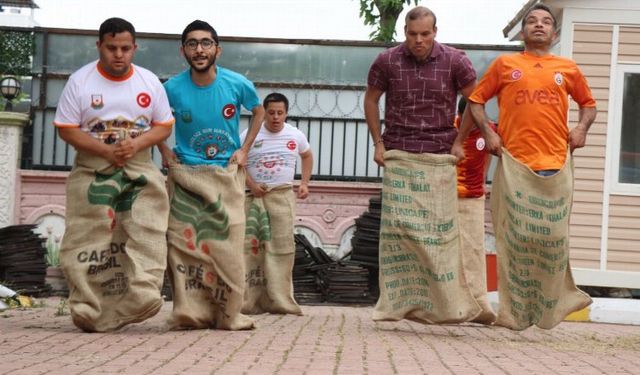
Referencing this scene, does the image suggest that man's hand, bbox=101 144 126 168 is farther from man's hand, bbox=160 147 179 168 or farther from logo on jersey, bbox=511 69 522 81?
logo on jersey, bbox=511 69 522 81

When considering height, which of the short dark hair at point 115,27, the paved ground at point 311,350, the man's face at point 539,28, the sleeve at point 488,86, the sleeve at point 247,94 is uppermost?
the man's face at point 539,28

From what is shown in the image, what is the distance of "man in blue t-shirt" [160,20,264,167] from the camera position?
399 inches

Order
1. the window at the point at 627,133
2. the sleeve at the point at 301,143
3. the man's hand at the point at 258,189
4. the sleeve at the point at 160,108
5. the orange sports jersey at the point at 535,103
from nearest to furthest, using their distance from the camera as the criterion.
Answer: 1. the sleeve at the point at 160,108
2. the orange sports jersey at the point at 535,103
3. the man's hand at the point at 258,189
4. the sleeve at the point at 301,143
5. the window at the point at 627,133

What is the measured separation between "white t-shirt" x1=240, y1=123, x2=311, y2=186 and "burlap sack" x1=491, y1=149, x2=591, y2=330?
346cm

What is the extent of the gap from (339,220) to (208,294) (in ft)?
29.1

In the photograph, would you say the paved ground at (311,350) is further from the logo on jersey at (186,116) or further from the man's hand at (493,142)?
the logo on jersey at (186,116)

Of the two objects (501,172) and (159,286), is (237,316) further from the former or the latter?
(501,172)

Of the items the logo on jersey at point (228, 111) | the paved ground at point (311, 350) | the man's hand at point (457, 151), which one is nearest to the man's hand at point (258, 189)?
the paved ground at point (311, 350)

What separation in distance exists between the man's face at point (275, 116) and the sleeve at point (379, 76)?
10.1 ft

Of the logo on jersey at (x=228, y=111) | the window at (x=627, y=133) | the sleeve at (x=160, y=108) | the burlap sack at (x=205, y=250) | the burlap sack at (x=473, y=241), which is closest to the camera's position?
the sleeve at (x=160, y=108)

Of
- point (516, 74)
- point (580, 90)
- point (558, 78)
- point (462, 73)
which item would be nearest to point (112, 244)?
point (462, 73)

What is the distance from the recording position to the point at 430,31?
34.0ft

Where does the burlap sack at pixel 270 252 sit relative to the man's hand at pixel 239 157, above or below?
below

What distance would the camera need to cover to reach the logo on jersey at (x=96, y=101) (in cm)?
964
